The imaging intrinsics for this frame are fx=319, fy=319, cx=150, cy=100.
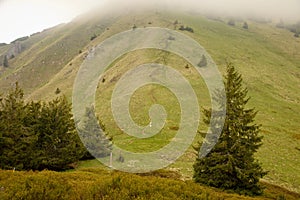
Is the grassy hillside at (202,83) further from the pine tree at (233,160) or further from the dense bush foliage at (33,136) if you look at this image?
the dense bush foliage at (33,136)

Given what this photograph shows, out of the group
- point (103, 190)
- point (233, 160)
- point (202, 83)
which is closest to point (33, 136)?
point (233, 160)

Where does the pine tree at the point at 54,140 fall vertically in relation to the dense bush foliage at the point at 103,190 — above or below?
below

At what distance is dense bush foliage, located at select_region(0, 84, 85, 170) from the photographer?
26.5 metres

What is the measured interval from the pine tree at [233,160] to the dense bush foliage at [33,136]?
1351 cm

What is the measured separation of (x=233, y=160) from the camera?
2247 centimetres

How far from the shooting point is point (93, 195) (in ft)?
38.3

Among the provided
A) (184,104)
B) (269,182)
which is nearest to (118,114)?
(184,104)

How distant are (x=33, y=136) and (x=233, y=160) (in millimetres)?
16836

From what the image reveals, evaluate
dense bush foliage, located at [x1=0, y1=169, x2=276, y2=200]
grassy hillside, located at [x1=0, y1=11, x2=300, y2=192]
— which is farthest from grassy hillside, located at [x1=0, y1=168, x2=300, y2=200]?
grassy hillside, located at [x1=0, y1=11, x2=300, y2=192]

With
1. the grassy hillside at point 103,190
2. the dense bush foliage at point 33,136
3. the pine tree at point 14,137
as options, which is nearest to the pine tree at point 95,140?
the dense bush foliage at point 33,136

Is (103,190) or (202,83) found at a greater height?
(202,83)

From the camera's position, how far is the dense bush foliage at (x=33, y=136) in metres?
26.5

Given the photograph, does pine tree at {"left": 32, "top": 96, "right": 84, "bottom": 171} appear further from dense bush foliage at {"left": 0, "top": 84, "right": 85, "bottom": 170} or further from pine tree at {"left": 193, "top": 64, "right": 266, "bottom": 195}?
pine tree at {"left": 193, "top": 64, "right": 266, "bottom": 195}

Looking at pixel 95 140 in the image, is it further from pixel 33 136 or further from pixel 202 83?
pixel 202 83
